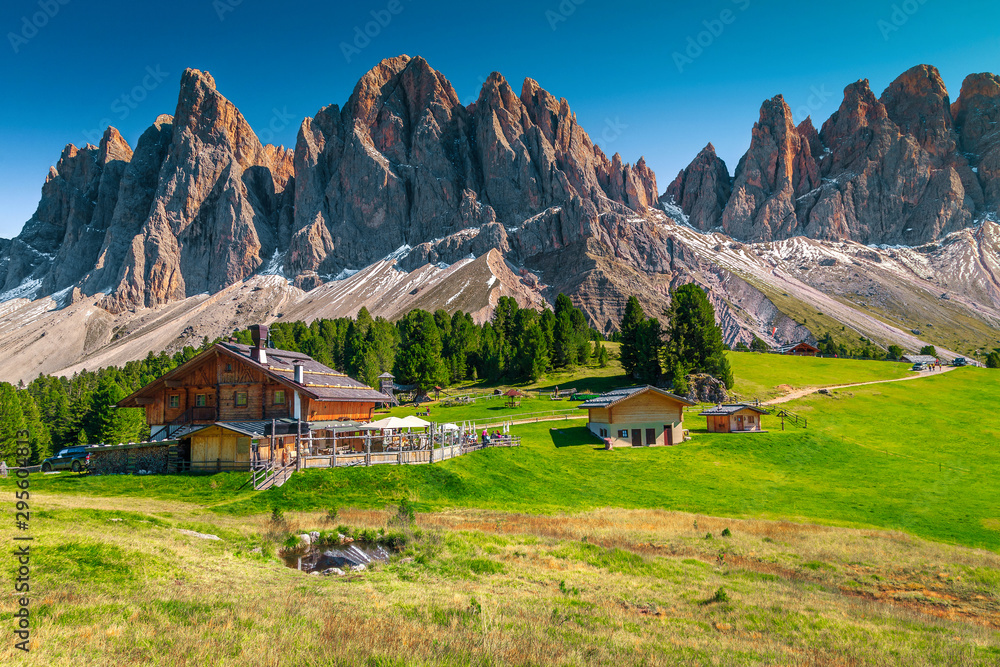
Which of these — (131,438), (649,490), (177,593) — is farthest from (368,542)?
(131,438)

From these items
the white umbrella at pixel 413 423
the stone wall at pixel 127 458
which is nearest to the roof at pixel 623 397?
the white umbrella at pixel 413 423

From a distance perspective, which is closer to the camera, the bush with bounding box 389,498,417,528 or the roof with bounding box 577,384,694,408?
the bush with bounding box 389,498,417,528

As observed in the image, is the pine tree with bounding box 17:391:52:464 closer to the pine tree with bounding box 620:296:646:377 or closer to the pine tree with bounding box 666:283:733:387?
the pine tree with bounding box 620:296:646:377

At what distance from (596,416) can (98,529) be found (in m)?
40.0

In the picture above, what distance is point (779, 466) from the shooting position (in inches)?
1677

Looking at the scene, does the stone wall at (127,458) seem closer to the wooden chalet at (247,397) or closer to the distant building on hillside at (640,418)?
the wooden chalet at (247,397)

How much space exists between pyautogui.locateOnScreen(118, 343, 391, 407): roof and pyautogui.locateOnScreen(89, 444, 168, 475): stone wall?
16.8 feet

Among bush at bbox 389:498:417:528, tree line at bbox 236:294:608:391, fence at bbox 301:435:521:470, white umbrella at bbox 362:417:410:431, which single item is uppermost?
tree line at bbox 236:294:608:391

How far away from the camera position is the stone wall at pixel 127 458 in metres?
32.9

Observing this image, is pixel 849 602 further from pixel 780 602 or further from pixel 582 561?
pixel 582 561

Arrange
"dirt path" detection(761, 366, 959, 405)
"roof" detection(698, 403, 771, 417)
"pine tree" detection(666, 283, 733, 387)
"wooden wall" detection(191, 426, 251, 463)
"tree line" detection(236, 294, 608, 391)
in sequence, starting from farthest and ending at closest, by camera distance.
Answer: "tree line" detection(236, 294, 608, 391) → "pine tree" detection(666, 283, 733, 387) → "dirt path" detection(761, 366, 959, 405) → "roof" detection(698, 403, 771, 417) → "wooden wall" detection(191, 426, 251, 463)

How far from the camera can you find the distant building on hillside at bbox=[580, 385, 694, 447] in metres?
48.3

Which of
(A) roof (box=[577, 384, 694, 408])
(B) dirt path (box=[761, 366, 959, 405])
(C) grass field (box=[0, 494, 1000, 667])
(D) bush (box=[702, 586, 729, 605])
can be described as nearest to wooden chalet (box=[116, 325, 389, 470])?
(C) grass field (box=[0, 494, 1000, 667])

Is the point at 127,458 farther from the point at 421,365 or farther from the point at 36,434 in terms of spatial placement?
the point at 36,434
